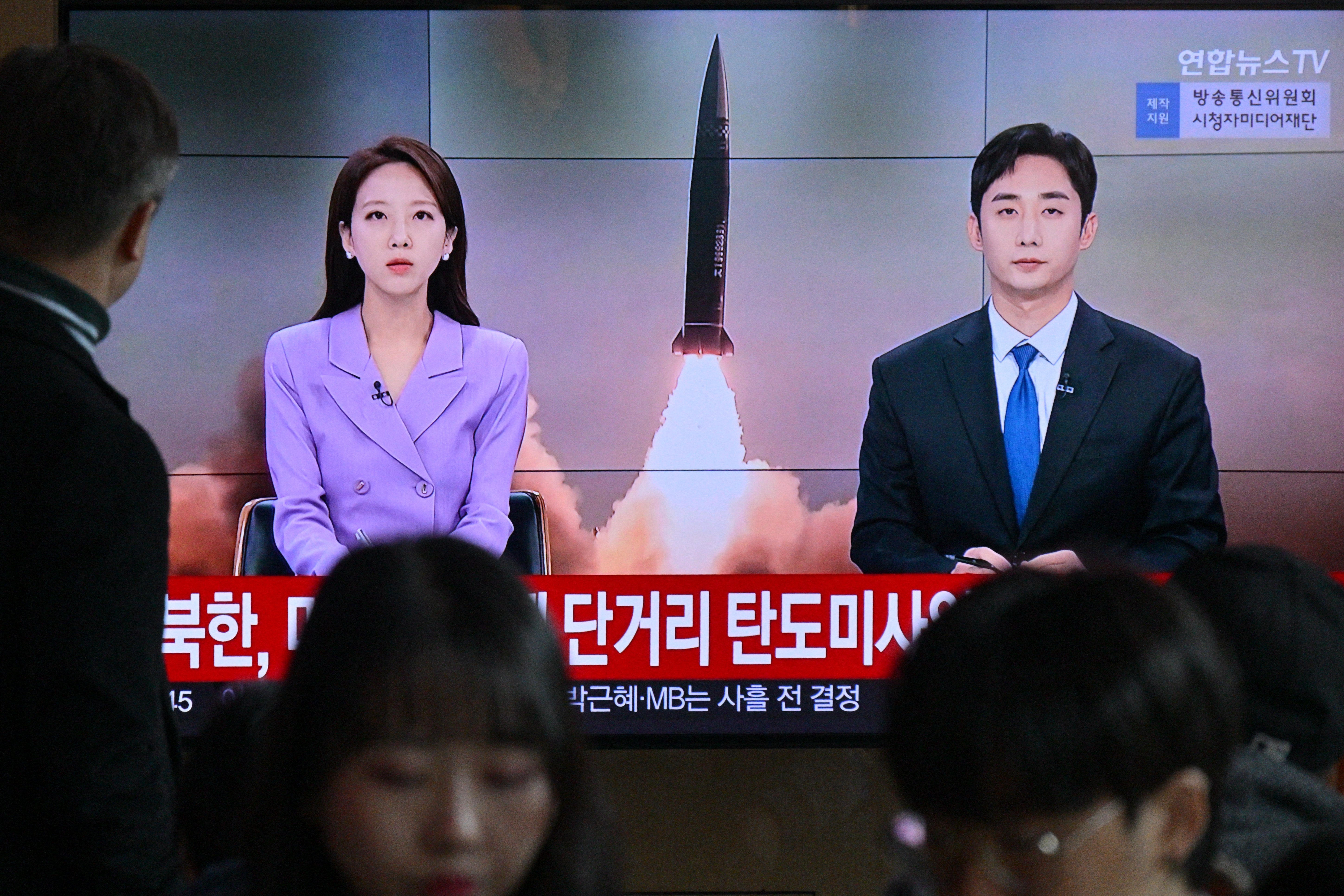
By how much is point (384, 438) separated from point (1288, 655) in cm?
182

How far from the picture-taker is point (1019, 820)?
84cm

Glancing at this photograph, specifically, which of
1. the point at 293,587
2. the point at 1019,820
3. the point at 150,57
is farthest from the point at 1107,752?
the point at 150,57

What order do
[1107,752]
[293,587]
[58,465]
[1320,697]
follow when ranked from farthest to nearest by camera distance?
[293,587]
[58,465]
[1320,697]
[1107,752]

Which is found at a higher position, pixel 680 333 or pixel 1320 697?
pixel 680 333

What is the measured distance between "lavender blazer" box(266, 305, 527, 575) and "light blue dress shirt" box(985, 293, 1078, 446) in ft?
3.04

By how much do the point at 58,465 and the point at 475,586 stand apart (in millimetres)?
592

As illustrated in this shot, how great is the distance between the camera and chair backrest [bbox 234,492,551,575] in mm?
2641

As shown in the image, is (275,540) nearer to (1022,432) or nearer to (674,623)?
(674,623)

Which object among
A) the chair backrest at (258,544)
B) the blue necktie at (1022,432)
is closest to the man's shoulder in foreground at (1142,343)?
the blue necktie at (1022,432)

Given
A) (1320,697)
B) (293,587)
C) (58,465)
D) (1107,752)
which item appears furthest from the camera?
(293,587)

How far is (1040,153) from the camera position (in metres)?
2.68

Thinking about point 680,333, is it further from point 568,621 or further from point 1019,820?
point 1019,820

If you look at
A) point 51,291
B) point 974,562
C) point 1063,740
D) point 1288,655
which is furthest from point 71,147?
point 974,562

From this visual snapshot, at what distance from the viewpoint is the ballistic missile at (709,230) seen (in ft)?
8.80
